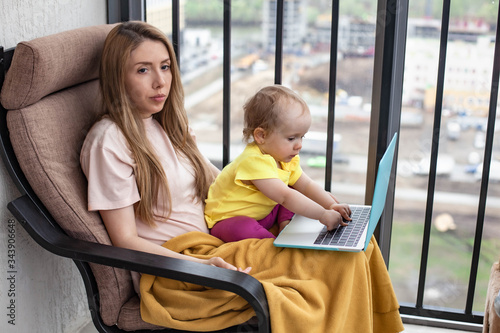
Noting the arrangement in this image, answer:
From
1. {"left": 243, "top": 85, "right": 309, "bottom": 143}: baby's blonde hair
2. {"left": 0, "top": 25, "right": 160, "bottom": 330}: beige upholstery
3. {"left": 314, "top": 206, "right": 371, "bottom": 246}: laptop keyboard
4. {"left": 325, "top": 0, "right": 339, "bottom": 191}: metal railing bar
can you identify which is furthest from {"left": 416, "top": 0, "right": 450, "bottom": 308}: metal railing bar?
{"left": 0, "top": 25, "right": 160, "bottom": 330}: beige upholstery

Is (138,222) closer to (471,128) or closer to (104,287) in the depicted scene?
(104,287)

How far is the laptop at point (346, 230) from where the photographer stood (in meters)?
1.16

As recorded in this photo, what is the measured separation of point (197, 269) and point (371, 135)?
904 mm

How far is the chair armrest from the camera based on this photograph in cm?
108

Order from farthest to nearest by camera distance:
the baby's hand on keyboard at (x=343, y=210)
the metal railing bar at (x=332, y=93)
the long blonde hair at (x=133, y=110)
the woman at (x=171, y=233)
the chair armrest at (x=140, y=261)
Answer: the metal railing bar at (x=332, y=93), the baby's hand on keyboard at (x=343, y=210), the long blonde hair at (x=133, y=110), the woman at (x=171, y=233), the chair armrest at (x=140, y=261)

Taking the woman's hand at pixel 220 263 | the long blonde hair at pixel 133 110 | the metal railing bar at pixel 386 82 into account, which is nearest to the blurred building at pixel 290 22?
the metal railing bar at pixel 386 82

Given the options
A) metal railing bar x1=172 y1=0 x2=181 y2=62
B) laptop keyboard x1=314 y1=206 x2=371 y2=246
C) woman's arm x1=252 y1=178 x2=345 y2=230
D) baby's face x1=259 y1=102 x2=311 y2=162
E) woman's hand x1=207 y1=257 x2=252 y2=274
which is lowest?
woman's hand x1=207 y1=257 x2=252 y2=274

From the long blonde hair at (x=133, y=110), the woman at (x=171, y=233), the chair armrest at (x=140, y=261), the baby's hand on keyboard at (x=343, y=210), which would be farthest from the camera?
the baby's hand on keyboard at (x=343, y=210)

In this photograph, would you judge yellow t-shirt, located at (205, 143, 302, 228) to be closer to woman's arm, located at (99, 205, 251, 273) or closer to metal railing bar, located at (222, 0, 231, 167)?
woman's arm, located at (99, 205, 251, 273)

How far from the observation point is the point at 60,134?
4.23 ft

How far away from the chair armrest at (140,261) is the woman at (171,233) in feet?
0.20

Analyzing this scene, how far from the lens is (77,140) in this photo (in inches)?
52.9

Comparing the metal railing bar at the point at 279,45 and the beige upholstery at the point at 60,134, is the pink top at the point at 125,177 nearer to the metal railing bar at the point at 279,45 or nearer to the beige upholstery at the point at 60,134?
the beige upholstery at the point at 60,134

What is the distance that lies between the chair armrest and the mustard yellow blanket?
6cm
